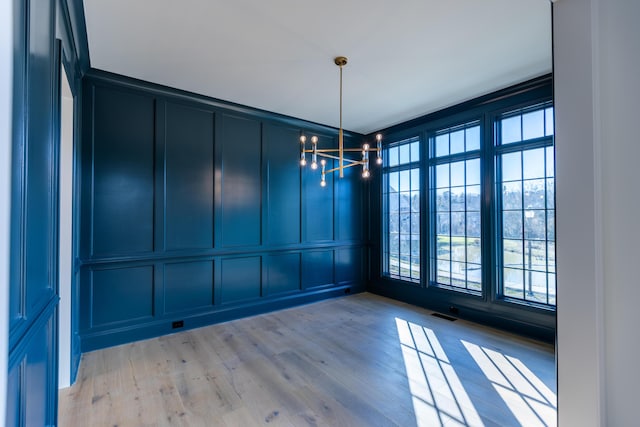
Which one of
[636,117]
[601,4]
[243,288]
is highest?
[601,4]

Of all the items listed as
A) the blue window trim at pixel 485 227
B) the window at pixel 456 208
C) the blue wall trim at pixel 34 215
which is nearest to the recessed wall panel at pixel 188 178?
the blue wall trim at pixel 34 215

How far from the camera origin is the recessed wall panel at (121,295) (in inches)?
127

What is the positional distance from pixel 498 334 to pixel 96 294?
475cm

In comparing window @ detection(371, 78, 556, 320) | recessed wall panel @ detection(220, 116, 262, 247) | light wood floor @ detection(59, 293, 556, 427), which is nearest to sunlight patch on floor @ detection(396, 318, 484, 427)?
light wood floor @ detection(59, 293, 556, 427)

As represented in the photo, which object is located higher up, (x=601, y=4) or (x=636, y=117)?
(x=601, y=4)

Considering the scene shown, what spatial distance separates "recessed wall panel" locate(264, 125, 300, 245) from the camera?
4.59 meters

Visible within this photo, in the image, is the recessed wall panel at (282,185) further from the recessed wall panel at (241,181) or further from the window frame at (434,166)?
the window frame at (434,166)

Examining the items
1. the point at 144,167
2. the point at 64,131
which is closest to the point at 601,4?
the point at 64,131

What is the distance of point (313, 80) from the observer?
348 centimetres

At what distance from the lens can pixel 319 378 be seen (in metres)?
2.64

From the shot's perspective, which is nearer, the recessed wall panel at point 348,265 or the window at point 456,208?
the window at point 456,208

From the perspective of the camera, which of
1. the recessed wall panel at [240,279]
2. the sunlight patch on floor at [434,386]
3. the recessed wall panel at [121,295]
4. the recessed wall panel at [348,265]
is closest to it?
the sunlight patch on floor at [434,386]

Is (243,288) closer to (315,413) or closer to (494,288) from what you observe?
(315,413)

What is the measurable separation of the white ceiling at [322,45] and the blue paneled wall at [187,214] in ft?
1.50
